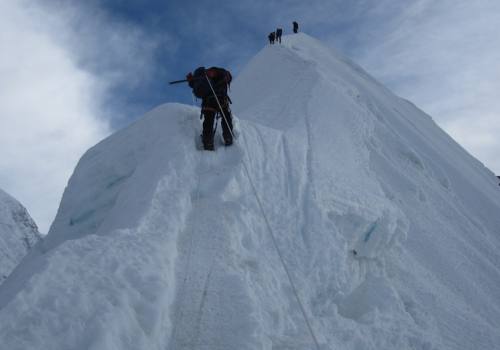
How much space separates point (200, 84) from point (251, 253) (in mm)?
3296

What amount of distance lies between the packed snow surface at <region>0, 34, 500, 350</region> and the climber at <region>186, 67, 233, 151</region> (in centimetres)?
23

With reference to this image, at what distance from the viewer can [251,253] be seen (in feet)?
16.6

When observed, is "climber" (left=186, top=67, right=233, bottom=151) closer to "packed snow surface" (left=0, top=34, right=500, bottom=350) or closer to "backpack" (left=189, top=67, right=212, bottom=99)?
"backpack" (left=189, top=67, right=212, bottom=99)

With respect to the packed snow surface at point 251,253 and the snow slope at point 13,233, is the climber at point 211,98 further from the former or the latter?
the snow slope at point 13,233

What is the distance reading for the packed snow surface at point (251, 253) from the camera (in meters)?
3.61

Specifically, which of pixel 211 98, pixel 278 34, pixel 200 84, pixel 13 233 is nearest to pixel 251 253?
pixel 211 98

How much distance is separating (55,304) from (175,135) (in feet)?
12.2

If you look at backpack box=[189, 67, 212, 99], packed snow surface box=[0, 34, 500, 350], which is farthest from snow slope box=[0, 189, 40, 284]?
backpack box=[189, 67, 212, 99]

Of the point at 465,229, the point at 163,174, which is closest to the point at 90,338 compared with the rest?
the point at 163,174

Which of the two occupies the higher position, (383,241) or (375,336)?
(383,241)

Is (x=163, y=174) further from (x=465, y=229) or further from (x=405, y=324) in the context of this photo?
(x=465, y=229)

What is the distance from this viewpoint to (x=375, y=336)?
4.94m

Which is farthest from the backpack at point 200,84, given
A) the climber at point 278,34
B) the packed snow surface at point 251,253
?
the climber at point 278,34

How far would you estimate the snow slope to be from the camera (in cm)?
3138
